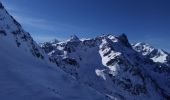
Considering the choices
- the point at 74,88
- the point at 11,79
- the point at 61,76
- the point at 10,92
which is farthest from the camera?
the point at 61,76

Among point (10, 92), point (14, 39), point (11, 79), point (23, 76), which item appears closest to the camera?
point (10, 92)

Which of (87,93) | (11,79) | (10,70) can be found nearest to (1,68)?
(10,70)

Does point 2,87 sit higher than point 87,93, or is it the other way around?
point 87,93

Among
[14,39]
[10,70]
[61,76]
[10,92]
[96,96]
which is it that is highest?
[14,39]

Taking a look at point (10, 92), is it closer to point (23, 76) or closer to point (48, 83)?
point (23, 76)

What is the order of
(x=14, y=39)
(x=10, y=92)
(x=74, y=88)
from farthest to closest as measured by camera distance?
(x=14, y=39), (x=74, y=88), (x=10, y=92)

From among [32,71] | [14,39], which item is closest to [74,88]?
[32,71]

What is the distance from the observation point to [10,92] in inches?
1816

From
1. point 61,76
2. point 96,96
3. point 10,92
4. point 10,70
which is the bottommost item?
point 10,92

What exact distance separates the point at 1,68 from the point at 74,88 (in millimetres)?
13162

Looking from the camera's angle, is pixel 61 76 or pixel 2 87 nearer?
pixel 2 87

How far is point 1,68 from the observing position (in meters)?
56.7

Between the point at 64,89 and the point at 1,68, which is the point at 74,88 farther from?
the point at 1,68

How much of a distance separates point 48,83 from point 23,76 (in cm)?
514
